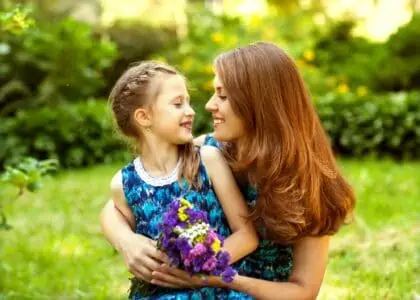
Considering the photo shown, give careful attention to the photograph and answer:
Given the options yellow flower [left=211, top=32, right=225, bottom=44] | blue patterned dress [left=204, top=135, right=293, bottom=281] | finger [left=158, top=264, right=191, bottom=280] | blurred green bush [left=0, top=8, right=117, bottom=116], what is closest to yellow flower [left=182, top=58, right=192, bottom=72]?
yellow flower [left=211, top=32, right=225, bottom=44]

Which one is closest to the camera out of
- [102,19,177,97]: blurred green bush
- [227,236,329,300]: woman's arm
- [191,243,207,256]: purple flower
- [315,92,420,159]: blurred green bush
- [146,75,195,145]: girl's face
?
[191,243,207,256]: purple flower

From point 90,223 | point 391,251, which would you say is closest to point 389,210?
point 391,251

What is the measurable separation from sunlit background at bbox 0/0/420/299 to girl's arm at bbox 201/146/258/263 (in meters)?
0.47

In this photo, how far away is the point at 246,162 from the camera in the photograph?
2912mm

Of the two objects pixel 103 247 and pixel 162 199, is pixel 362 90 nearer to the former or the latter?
pixel 103 247

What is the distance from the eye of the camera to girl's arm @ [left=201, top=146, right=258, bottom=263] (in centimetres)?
281

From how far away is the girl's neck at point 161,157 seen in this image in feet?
9.59

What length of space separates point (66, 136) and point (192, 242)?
7029 mm

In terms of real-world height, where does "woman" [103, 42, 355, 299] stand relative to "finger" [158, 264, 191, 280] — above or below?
above

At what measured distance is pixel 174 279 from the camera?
2.70 m

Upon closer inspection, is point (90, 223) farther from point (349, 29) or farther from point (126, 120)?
point (349, 29)

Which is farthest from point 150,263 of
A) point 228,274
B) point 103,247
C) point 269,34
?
point 269,34

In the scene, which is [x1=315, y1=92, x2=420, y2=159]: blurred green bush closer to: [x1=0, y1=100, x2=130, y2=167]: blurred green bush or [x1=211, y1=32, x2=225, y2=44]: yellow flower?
[x1=211, y1=32, x2=225, y2=44]: yellow flower

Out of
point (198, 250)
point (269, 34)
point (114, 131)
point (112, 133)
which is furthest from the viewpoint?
point (269, 34)
